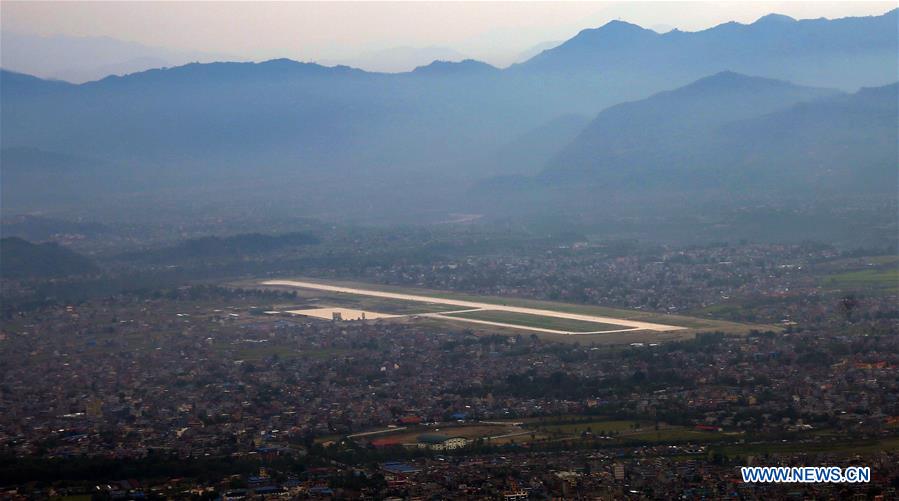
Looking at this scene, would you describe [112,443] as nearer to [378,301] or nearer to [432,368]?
[432,368]

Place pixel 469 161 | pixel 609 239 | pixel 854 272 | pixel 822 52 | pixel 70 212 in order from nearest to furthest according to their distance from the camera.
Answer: pixel 854 272
pixel 609 239
pixel 70 212
pixel 469 161
pixel 822 52

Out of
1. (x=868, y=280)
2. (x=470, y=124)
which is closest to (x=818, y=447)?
(x=868, y=280)

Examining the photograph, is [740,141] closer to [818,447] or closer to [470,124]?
[470,124]

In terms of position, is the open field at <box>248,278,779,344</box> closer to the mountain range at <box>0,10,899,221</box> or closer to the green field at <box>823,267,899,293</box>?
the green field at <box>823,267,899,293</box>

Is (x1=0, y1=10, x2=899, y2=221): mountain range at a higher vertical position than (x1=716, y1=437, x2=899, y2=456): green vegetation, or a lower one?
higher

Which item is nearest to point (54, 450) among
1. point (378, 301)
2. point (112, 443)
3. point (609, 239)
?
point (112, 443)

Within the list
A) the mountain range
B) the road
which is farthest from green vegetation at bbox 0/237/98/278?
the mountain range

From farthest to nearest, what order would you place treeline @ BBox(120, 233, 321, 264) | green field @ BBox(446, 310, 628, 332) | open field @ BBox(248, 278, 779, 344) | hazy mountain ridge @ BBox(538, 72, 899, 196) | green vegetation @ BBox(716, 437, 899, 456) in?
hazy mountain ridge @ BBox(538, 72, 899, 196), treeline @ BBox(120, 233, 321, 264), green field @ BBox(446, 310, 628, 332), open field @ BBox(248, 278, 779, 344), green vegetation @ BBox(716, 437, 899, 456)
